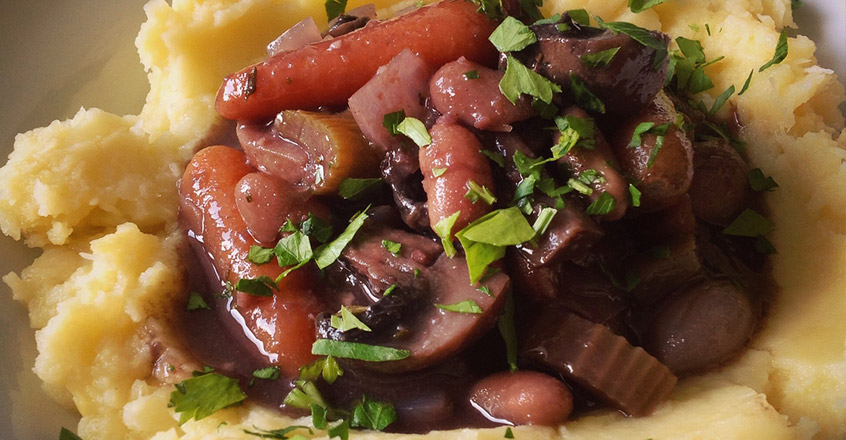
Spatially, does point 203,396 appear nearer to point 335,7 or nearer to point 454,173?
point 454,173

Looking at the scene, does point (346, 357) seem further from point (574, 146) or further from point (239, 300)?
point (574, 146)

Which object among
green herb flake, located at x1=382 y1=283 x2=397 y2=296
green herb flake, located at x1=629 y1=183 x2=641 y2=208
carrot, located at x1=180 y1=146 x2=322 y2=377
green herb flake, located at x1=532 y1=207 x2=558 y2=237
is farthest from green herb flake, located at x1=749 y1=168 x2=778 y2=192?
carrot, located at x1=180 y1=146 x2=322 y2=377

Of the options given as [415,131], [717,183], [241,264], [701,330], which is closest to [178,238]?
[241,264]

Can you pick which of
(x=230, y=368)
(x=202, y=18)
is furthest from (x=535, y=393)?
(x=202, y=18)

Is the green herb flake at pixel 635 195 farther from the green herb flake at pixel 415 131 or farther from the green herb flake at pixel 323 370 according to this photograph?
the green herb flake at pixel 323 370

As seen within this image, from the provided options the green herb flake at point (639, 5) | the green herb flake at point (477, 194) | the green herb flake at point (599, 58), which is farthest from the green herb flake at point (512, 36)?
the green herb flake at point (639, 5)

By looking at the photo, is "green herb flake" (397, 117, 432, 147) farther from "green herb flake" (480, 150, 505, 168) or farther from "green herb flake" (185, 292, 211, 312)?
"green herb flake" (185, 292, 211, 312)
